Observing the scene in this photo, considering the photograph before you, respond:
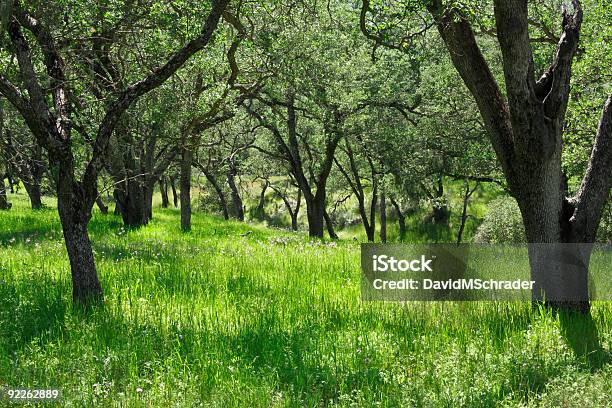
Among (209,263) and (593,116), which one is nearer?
(209,263)

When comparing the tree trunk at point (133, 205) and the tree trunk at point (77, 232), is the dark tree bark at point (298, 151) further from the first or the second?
the tree trunk at point (77, 232)

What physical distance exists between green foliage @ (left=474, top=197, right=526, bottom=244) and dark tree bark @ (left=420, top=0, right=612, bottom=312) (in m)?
19.6

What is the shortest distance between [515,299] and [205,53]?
9.69 meters

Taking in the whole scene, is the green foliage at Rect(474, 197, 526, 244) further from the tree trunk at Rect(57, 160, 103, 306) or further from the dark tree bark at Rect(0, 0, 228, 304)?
the tree trunk at Rect(57, 160, 103, 306)

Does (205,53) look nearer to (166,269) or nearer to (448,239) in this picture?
(166,269)

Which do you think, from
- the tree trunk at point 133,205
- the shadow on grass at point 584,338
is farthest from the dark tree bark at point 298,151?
the shadow on grass at point 584,338

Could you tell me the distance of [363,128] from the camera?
21.1m

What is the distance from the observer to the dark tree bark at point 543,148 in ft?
21.7

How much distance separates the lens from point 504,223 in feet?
88.4

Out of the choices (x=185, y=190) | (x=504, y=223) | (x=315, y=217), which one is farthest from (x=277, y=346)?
(x=504, y=223)

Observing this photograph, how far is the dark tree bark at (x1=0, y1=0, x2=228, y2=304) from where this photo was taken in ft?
21.0

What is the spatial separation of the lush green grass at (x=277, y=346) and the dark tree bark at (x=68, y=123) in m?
0.66

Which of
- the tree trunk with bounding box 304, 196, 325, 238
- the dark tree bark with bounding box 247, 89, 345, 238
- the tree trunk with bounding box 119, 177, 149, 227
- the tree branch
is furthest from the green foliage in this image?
the tree branch

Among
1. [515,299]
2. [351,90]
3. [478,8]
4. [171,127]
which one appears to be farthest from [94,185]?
[351,90]
